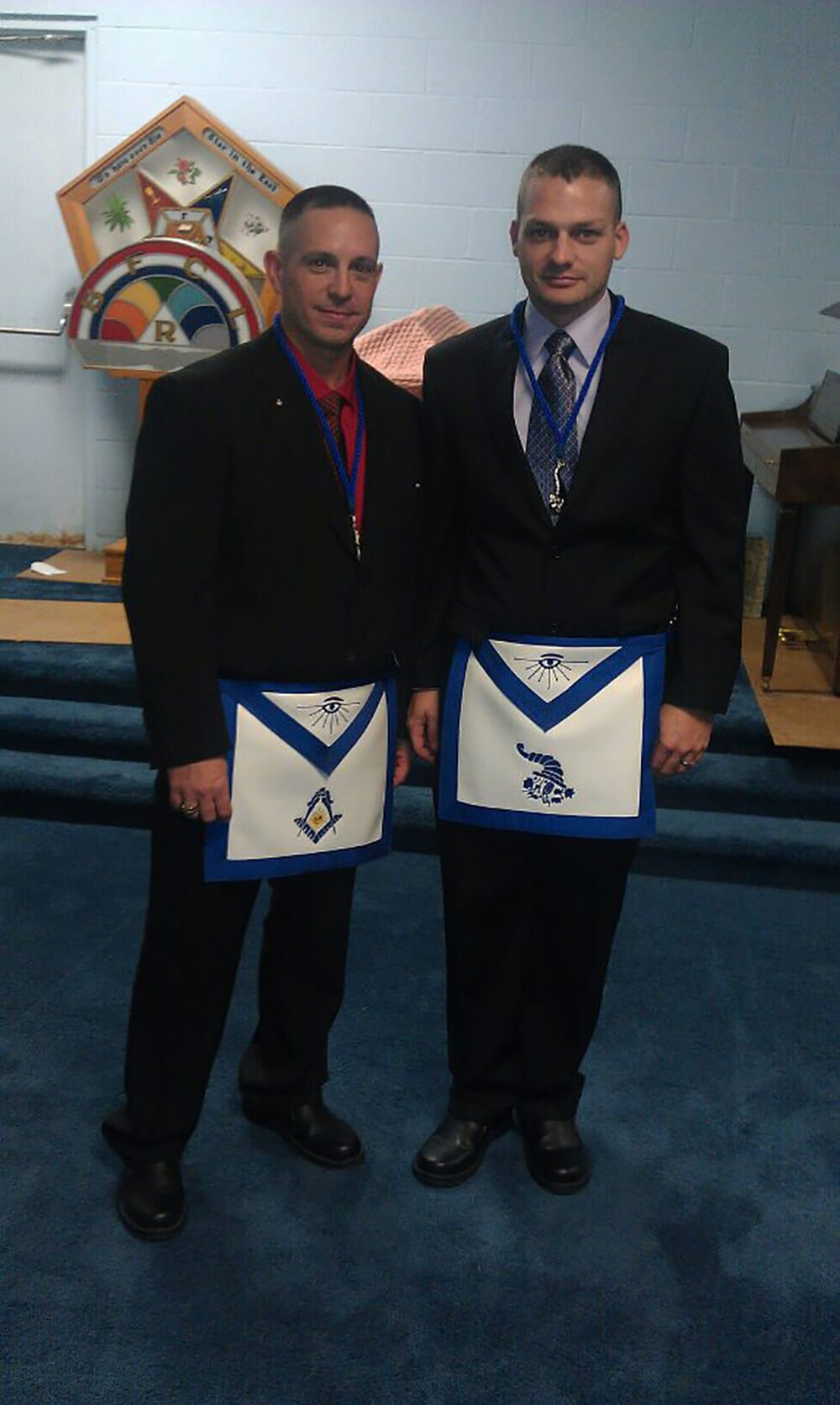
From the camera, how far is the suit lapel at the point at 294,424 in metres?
1.68

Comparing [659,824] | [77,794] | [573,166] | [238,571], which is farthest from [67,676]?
[573,166]

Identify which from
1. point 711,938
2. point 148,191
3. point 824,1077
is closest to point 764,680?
point 711,938

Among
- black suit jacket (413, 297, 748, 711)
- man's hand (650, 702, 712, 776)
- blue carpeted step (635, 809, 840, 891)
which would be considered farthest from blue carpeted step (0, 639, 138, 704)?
man's hand (650, 702, 712, 776)

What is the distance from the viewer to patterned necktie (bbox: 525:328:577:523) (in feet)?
5.77

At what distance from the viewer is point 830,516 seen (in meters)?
4.55

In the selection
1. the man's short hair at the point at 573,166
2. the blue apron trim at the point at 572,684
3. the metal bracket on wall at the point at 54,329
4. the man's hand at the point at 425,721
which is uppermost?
the man's short hair at the point at 573,166

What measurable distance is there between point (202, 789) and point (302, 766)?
0.48 feet

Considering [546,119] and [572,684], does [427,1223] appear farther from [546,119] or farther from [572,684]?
[546,119]

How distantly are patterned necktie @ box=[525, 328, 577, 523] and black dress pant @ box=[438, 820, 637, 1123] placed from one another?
50 cm

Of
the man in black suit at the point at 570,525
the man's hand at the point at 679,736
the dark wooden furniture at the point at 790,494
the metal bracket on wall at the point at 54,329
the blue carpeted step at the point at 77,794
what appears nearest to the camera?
the man in black suit at the point at 570,525

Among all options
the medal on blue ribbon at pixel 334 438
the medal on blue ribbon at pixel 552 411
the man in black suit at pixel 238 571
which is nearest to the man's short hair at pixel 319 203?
the man in black suit at pixel 238 571

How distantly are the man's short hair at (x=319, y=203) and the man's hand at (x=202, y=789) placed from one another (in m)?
0.65

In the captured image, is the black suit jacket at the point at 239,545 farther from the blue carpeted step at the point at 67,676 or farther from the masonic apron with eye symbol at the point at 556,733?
the blue carpeted step at the point at 67,676

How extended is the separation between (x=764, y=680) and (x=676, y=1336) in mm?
2161
